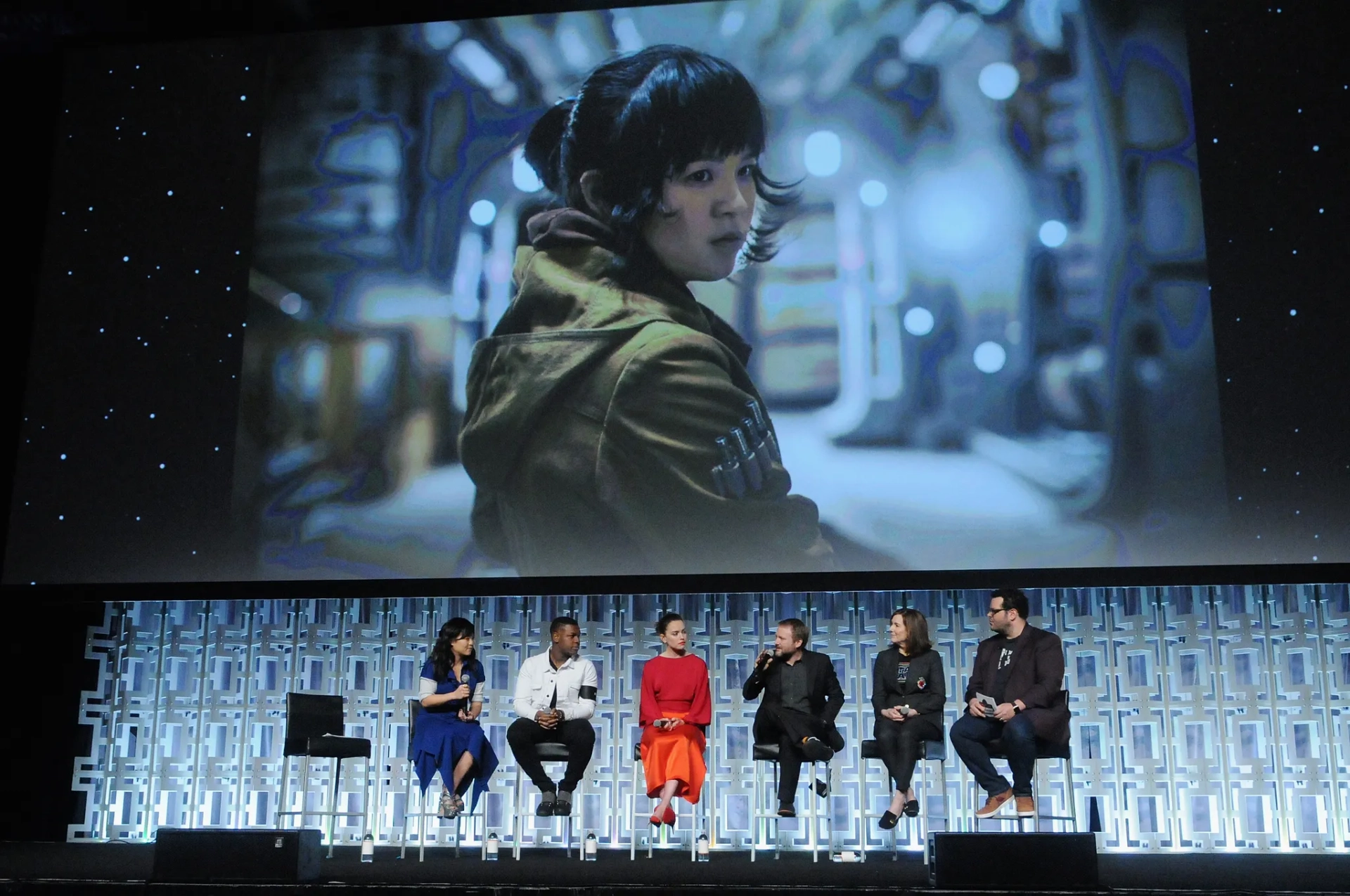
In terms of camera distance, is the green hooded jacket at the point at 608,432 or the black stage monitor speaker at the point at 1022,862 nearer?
the black stage monitor speaker at the point at 1022,862

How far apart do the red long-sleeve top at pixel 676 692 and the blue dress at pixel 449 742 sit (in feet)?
2.28

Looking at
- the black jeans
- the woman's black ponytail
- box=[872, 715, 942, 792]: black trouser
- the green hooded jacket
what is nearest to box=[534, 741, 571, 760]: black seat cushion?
the green hooded jacket

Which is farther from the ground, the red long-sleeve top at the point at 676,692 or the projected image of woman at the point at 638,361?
the projected image of woman at the point at 638,361

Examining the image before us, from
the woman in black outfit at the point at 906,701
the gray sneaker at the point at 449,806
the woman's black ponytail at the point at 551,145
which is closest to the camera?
the woman in black outfit at the point at 906,701

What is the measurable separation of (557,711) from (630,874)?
86 cm

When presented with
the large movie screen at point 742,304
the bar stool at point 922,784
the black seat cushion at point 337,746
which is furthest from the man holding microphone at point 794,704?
the black seat cushion at point 337,746

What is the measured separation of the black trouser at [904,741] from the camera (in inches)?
207

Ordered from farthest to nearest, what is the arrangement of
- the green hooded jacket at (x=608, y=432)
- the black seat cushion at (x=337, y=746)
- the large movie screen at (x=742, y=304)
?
the green hooded jacket at (x=608, y=432)
the large movie screen at (x=742, y=304)
the black seat cushion at (x=337, y=746)

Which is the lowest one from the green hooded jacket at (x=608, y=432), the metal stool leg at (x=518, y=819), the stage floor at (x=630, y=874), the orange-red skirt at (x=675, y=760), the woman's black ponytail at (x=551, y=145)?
the stage floor at (x=630, y=874)

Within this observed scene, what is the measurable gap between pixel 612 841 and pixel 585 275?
2.61 metres

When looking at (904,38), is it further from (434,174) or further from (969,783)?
(969,783)

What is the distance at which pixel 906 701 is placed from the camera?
5406 millimetres

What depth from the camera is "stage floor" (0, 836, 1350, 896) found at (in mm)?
4375

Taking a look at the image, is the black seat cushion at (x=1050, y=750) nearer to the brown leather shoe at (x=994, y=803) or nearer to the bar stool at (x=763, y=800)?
the brown leather shoe at (x=994, y=803)
